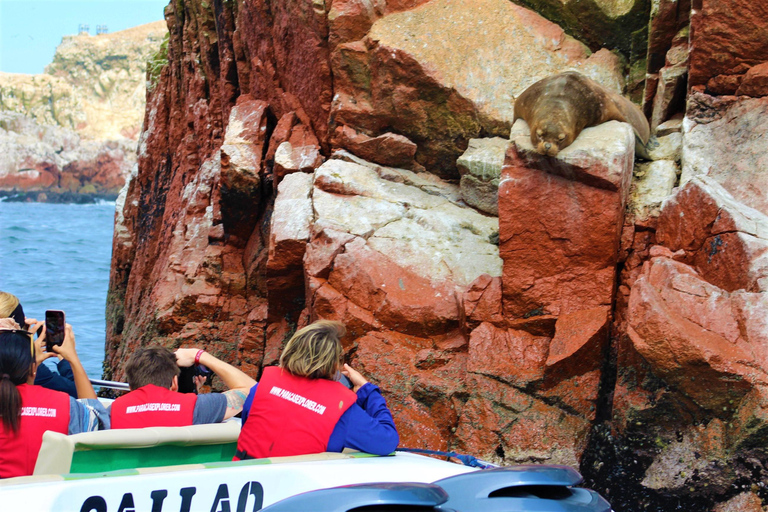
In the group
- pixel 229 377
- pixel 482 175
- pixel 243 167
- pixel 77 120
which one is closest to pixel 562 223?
pixel 482 175

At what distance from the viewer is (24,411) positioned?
3004 millimetres

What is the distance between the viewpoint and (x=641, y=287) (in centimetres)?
473

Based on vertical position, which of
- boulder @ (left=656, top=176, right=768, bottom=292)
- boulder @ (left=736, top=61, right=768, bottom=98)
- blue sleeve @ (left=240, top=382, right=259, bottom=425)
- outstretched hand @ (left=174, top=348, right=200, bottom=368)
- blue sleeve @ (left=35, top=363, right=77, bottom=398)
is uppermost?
boulder @ (left=736, top=61, right=768, bottom=98)

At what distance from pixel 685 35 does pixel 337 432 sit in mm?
5209

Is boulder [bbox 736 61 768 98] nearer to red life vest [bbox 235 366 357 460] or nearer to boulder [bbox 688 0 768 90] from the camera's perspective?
boulder [bbox 688 0 768 90]

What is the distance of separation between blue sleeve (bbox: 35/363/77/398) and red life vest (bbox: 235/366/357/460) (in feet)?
3.85

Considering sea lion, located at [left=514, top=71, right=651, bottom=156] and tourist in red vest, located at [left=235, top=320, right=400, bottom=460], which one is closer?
tourist in red vest, located at [left=235, top=320, right=400, bottom=460]

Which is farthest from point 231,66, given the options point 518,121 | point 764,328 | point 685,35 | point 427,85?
point 764,328

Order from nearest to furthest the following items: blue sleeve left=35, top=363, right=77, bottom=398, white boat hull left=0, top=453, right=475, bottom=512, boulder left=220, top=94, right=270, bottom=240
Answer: white boat hull left=0, top=453, right=475, bottom=512
blue sleeve left=35, top=363, right=77, bottom=398
boulder left=220, top=94, right=270, bottom=240

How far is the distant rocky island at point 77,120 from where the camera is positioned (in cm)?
7106

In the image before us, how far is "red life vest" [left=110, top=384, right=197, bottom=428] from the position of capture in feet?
10.6

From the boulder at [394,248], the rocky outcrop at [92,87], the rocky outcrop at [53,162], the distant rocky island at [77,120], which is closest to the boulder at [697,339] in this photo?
the boulder at [394,248]

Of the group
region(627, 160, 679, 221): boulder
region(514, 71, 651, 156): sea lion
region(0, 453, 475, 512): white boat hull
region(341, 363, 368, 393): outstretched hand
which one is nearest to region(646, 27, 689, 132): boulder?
region(514, 71, 651, 156): sea lion

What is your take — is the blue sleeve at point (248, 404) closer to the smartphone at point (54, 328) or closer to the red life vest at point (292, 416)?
the red life vest at point (292, 416)
